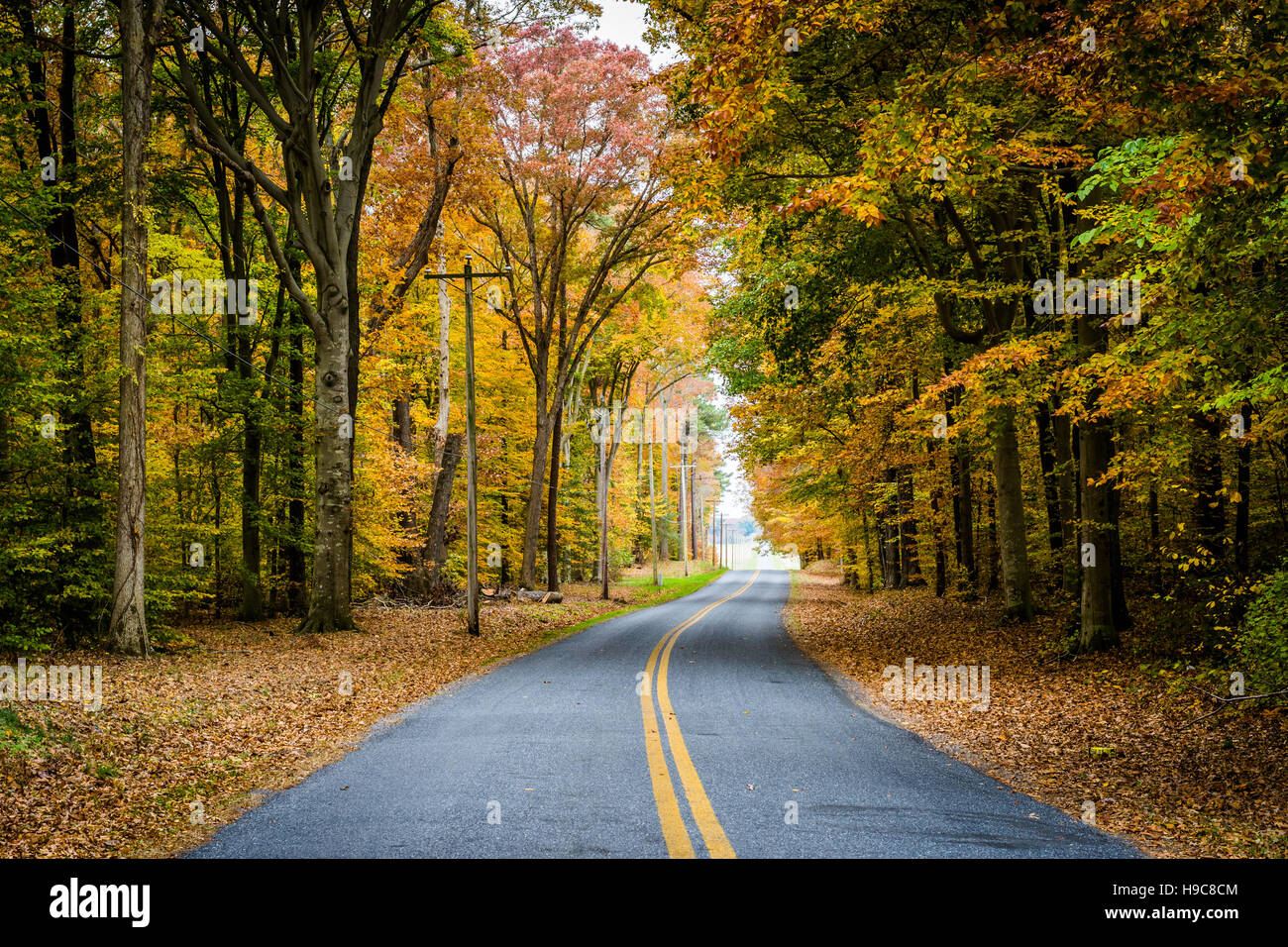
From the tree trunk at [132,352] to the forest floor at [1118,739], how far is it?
1086 centimetres

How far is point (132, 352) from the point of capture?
435 inches

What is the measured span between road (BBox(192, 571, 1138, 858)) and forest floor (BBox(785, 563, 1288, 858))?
20.6 inches

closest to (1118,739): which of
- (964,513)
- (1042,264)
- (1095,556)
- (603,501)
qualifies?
(1095,556)

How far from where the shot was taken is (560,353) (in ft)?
82.4

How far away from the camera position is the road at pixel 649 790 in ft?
14.2

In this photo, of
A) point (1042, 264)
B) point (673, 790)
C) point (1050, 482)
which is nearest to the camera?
point (673, 790)

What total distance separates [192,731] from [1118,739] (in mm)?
9487

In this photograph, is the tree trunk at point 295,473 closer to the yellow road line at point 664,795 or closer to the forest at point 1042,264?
the forest at point 1042,264

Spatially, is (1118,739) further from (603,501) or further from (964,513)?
(603,501)

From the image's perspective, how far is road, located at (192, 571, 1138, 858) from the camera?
4.34 m

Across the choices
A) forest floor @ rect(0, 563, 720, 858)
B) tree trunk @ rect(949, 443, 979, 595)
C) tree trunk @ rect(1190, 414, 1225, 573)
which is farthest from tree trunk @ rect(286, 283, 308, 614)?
tree trunk @ rect(1190, 414, 1225, 573)
